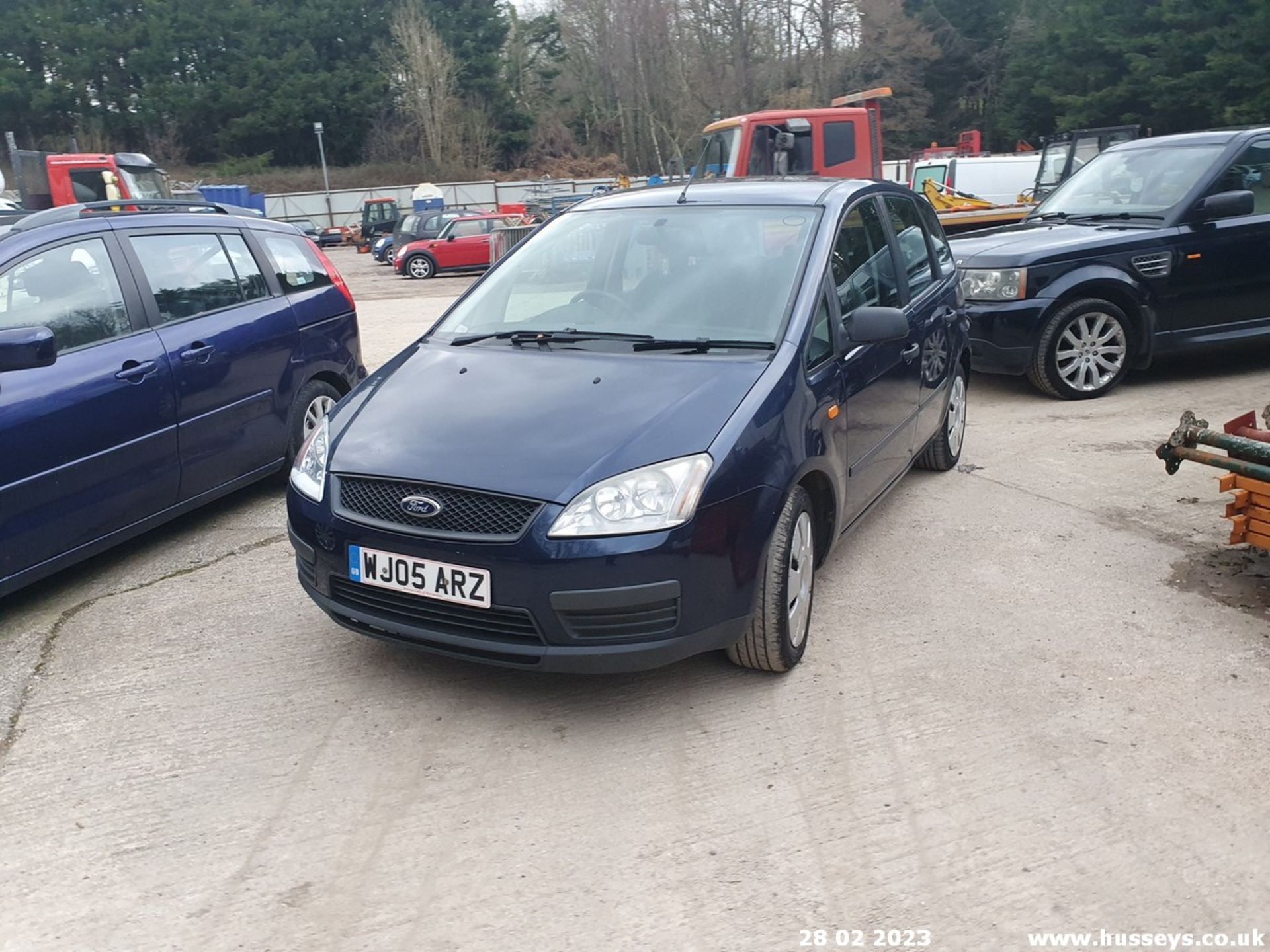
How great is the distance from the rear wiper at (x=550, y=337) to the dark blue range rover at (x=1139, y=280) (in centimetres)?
450

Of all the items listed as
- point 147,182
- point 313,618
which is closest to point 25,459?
point 313,618

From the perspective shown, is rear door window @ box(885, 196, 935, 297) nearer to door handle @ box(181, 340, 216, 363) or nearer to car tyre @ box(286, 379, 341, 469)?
car tyre @ box(286, 379, 341, 469)

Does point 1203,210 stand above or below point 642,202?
below

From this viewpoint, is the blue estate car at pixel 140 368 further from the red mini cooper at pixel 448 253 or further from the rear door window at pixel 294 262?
the red mini cooper at pixel 448 253

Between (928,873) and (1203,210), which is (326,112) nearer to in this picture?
(1203,210)

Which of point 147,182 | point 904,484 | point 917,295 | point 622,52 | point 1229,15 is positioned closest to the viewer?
point 917,295

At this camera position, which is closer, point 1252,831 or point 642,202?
point 1252,831

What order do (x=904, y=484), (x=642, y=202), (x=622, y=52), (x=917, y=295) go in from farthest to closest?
(x=622, y=52) → (x=904, y=484) → (x=917, y=295) → (x=642, y=202)

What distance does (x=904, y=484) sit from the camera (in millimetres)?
5996

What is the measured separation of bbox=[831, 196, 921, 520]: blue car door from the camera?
13.8 ft

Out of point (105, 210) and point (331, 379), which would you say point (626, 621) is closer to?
point (105, 210)

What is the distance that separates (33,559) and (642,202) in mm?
2928

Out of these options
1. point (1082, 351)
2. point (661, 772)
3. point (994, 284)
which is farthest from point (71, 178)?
point (661, 772)

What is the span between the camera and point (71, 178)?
62.5 ft
